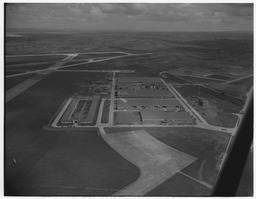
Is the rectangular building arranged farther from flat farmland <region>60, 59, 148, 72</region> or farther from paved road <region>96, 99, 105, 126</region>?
flat farmland <region>60, 59, 148, 72</region>

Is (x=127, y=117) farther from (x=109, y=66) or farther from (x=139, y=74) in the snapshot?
(x=109, y=66)

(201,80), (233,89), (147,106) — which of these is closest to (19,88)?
(147,106)

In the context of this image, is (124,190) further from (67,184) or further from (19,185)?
(19,185)

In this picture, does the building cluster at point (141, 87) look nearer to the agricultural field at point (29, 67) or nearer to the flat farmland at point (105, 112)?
the flat farmland at point (105, 112)

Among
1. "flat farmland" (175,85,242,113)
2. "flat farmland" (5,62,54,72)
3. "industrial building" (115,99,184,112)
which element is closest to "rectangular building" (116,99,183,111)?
"industrial building" (115,99,184,112)

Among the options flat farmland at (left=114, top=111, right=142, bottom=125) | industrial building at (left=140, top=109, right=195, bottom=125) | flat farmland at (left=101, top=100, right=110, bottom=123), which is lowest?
flat farmland at (left=101, top=100, right=110, bottom=123)

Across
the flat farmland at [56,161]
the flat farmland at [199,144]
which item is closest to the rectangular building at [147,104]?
the flat farmland at [199,144]
